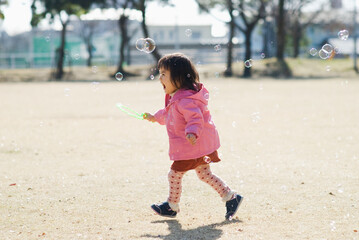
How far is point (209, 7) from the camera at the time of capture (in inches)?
1496

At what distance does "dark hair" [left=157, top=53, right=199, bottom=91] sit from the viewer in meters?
4.00

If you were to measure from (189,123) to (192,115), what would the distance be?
72 millimetres

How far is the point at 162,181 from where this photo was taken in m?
5.53

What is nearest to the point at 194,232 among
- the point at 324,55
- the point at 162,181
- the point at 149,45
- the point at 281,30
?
the point at 162,181

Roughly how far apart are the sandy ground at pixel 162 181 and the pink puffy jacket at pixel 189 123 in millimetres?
551

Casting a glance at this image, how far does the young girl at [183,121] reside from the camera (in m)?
3.98

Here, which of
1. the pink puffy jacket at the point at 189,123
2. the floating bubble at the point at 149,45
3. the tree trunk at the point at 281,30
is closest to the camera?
the pink puffy jacket at the point at 189,123

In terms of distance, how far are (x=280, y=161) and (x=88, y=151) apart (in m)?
2.62

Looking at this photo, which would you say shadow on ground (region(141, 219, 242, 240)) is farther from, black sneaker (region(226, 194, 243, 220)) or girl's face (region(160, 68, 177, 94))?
girl's face (region(160, 68, 177, 94))

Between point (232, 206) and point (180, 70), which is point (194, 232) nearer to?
point (232, 206)

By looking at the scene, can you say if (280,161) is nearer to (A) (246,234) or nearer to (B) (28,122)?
(A) (246,234)

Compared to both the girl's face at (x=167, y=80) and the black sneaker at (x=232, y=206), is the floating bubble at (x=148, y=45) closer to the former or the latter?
the girl's face at (x=167, y=80)

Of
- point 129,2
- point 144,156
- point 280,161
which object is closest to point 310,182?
point 280,161

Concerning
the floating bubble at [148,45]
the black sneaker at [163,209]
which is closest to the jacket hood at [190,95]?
the black sneaker at [163,209]
